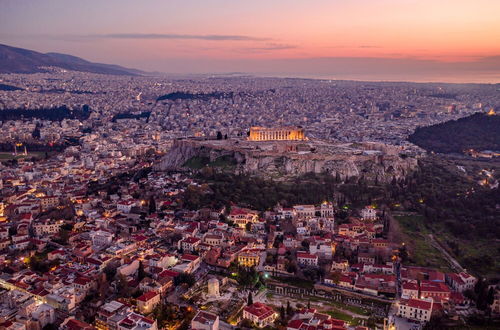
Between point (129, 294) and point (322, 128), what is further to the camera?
point (322, 128)

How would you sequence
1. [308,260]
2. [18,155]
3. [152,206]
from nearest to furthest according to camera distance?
[308,260] → [152,206] → [18,155]

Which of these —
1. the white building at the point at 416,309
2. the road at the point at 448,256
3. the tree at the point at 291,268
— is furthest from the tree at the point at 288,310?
the road at the point at 448,256

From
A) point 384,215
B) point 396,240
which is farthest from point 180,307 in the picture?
point 384,215

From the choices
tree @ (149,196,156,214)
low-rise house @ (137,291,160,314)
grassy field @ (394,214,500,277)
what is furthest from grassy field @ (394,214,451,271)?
tree @ (149,196,156,214)

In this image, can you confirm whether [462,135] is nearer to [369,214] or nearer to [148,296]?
[369,214]

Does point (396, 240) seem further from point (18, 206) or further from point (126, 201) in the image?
point (18, 206)

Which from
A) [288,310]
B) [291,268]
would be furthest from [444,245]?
[288,310]
